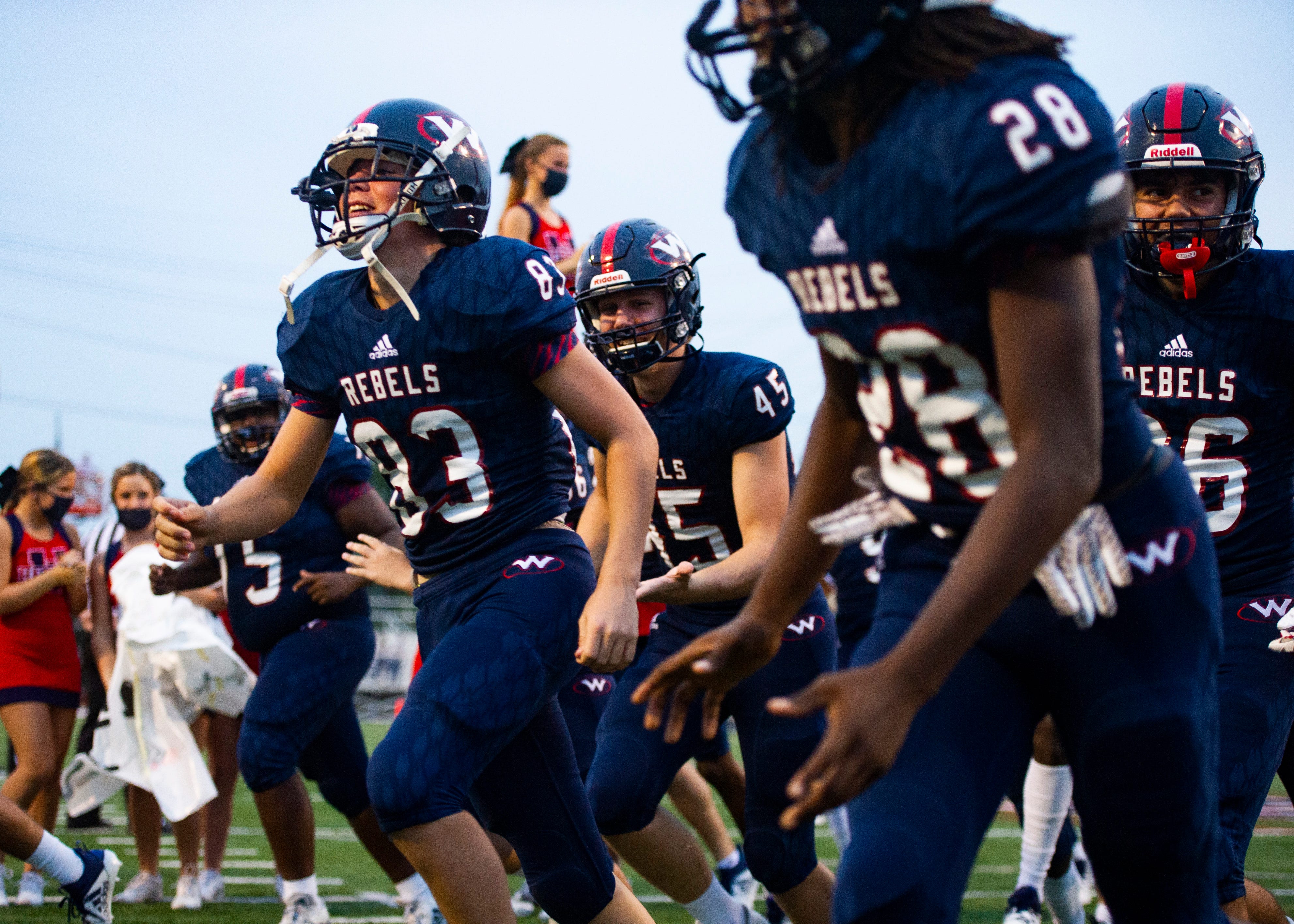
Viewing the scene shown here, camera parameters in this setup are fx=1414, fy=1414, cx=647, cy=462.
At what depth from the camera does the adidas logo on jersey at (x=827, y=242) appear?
1865 millimetres

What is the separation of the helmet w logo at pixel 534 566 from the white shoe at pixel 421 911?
220 cm

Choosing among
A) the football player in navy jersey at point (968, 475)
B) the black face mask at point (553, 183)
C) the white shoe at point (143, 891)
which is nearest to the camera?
the football player in navy jersey at point (968, 475)

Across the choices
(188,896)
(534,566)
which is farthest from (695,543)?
(188,896)

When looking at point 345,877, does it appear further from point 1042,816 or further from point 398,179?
point 398,179

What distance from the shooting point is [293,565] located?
17.8 feet

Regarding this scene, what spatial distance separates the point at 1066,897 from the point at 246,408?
3.57 m

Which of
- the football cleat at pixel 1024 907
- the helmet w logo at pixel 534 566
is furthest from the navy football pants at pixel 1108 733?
the football cleat at pixel 1024 907

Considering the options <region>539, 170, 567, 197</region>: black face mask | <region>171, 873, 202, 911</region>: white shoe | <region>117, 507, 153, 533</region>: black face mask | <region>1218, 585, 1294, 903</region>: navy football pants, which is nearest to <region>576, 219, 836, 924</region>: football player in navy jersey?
<region>1218, 585, 1294, 903</region>: navy football pants

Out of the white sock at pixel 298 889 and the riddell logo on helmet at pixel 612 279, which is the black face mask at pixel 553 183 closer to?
the riddell logo on helmet at pixel 612 279

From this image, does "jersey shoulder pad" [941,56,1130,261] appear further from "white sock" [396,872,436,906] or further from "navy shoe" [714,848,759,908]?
"navy shoe" [714,848,759,908]

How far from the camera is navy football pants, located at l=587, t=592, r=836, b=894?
3736 mm

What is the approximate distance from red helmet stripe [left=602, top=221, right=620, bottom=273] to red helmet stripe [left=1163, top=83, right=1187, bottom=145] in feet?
5.31

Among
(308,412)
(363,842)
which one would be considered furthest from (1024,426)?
(363,842)

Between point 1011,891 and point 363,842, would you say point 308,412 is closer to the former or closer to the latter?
point 363,842
